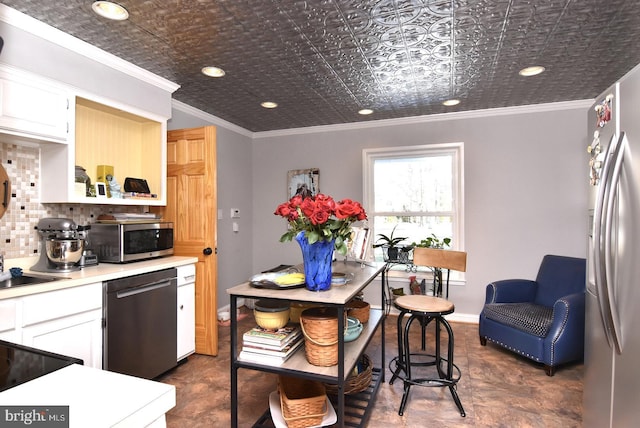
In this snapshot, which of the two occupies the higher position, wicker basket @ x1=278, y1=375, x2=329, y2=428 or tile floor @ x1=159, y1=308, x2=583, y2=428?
wicker basket @ x1=278, y1=375, x2=329, y2=428

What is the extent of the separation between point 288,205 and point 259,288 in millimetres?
441

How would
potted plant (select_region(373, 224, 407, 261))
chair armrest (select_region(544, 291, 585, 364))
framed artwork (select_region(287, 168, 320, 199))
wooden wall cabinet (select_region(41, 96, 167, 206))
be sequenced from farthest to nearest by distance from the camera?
framed artwork (select_region(287, 168, 320, 199)) → potted plant (select_region(373, 224, 407, 261)) → chair armrest (select_region(544, 291, 585, 364)) → wooden wall cabinet (select_region(41, 96, 167, 206))

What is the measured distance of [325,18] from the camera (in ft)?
6.98

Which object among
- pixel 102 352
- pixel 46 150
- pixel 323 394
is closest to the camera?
pixel 323 394

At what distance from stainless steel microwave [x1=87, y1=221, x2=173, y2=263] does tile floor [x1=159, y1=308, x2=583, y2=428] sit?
3.26 feet

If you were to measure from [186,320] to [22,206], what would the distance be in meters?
1.42

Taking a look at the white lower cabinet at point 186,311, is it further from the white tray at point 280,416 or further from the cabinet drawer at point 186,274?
the white tray at point 280,416

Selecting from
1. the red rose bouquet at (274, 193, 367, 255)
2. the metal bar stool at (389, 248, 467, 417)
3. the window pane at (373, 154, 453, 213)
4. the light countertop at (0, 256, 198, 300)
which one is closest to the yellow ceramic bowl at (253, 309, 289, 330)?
the red rose bouquet at (274, 193, 367, 255)

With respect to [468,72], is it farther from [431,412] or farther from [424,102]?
[431,412]

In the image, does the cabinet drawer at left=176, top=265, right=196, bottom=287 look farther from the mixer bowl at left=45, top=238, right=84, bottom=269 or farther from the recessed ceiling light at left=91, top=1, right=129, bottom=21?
the recessed ceiling light at left=91, top=1, right=129, bottom=21

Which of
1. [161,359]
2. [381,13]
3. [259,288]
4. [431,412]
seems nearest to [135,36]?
[381,13]

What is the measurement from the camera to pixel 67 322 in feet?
6.79

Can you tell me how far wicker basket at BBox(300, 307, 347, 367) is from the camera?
165 centimetres

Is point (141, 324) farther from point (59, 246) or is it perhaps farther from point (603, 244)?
point (603, 244)
